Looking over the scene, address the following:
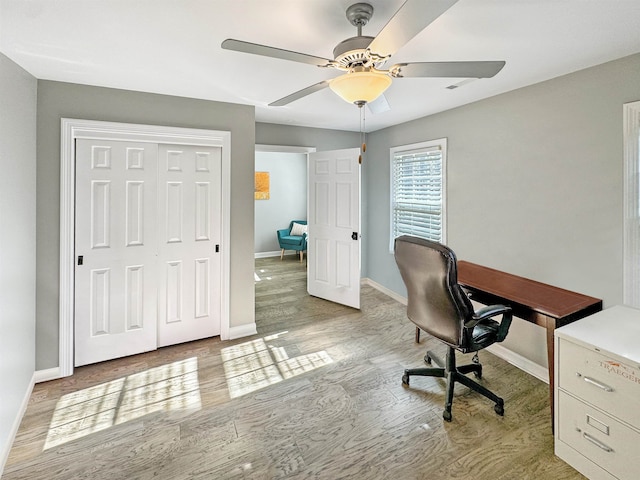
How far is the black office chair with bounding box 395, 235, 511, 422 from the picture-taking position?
205 centimetres

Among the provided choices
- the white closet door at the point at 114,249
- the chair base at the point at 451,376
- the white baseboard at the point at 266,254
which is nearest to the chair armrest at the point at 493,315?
the chair base at the point at 451,376

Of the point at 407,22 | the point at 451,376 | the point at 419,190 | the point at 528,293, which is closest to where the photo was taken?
the point at 407,22

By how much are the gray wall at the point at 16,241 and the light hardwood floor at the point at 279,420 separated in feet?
0.80

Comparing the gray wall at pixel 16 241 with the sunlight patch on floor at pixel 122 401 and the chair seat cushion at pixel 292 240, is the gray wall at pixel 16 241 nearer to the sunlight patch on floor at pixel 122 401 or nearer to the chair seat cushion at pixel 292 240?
the sunlight patch on floor at pixel 122 401

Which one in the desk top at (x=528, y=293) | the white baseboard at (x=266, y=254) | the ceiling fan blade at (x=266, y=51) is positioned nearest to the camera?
the ceiling fan blade at (x=266, y=51)

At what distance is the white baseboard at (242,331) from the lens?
3391 millimetres

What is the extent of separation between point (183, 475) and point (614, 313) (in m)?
2.67

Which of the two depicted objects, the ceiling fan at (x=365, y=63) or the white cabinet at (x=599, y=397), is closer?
the ceiling fan at (x=365, y=63)

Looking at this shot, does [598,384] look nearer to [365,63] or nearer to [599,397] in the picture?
[599,397]

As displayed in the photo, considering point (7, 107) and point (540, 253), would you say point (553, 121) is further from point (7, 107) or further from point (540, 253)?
point (7, 107)

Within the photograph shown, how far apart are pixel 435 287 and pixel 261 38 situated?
1792 millimetres

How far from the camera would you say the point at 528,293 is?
2.48 m

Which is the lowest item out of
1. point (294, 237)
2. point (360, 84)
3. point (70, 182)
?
point (294, 237)

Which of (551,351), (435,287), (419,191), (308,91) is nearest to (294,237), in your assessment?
(419,191)
